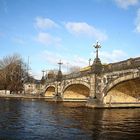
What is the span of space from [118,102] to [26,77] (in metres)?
58.5

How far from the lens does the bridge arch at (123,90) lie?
3235 cm

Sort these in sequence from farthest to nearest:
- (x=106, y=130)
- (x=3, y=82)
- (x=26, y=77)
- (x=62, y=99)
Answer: (x=26, y=77), (x=3, y=82), (x=62, y=99), (x=106, y=130)

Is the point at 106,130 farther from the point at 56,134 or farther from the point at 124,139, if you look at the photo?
the point at 56,134

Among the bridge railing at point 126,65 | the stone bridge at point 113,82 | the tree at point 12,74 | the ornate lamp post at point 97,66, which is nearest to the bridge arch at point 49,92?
the tree at point 12,74

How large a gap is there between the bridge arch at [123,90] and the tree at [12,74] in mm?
50223

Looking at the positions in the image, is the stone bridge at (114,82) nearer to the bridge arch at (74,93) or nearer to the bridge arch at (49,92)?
the bridge arch at (74,93)

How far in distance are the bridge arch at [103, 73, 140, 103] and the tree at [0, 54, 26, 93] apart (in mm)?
50223

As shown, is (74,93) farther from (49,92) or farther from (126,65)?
(126,65)

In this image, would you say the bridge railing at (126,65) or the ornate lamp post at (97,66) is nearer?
the bridge railing at (126,65)

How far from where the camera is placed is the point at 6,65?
Result: 3258 inches

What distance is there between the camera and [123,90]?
117 ft

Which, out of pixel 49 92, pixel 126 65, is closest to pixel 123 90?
pixel 126 65

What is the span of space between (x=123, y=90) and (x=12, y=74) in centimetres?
5204

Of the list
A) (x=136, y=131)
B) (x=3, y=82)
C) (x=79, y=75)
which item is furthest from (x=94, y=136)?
(x=3, y=82)
